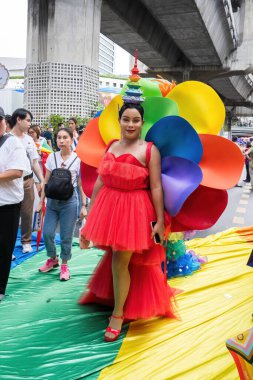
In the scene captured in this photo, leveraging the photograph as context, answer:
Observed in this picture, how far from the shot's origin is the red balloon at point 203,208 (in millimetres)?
2908

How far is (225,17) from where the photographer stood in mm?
17812

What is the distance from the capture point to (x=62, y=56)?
12953 millimetres

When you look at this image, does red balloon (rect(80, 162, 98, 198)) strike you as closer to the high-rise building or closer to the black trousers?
the black trousers

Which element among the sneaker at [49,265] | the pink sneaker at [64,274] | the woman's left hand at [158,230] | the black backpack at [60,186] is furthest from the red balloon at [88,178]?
the sneaker at [49,265]

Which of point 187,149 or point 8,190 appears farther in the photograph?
point 8,190

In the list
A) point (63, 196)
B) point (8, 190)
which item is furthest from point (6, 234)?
point (63, 196)

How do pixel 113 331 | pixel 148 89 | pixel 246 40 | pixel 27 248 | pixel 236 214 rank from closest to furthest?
pixel 113 331 < pixel 148 89 < pixel 27 248 < pixel 236 214 < pixel 246 40

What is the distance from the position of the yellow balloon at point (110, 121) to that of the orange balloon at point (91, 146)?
0.07 metres

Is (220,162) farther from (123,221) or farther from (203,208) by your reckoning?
(123,221)

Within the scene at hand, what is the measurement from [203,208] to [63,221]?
1.69 metres

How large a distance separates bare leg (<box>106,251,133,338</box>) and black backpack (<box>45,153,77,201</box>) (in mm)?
1342

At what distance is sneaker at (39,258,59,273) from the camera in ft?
14.0

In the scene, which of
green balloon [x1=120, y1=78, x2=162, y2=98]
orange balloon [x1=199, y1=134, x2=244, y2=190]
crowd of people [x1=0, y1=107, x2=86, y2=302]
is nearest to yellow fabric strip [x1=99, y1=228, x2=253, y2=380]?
orange balloon [x1=199, y1=134, x2=244, y2=190]

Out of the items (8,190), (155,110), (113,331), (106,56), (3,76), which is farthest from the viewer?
(106,56)
